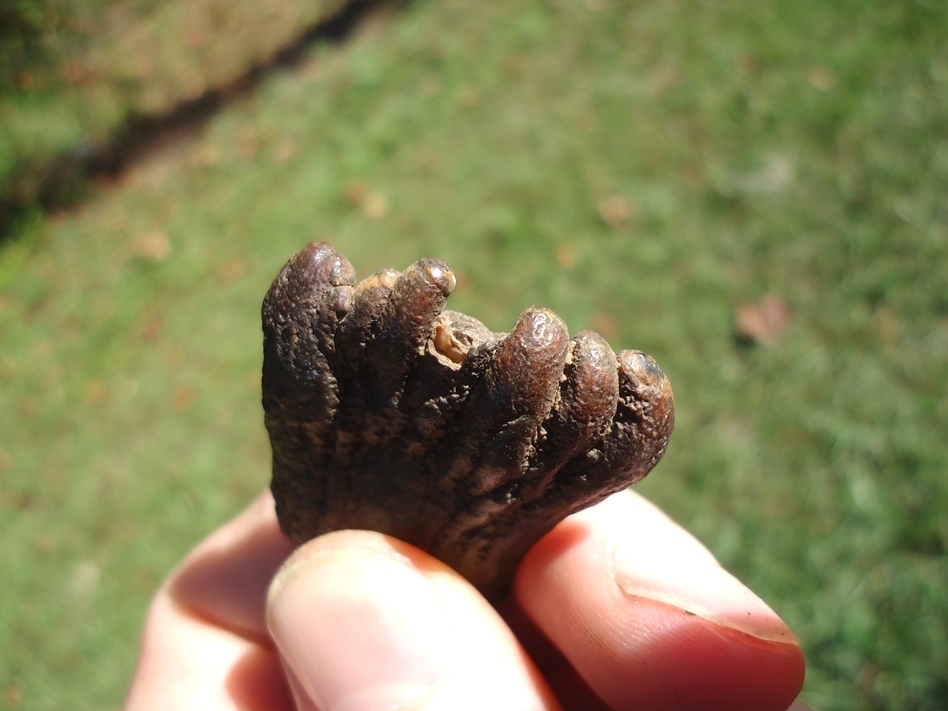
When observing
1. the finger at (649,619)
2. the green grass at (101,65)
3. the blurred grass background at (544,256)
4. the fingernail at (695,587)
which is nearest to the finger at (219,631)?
the finger at (649,619)

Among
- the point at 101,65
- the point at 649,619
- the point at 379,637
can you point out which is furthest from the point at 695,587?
the point at 101,65

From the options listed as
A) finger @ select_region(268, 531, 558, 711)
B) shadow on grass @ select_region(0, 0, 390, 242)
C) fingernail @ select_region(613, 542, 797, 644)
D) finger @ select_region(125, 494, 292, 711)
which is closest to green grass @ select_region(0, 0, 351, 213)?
shadow on grass @ select_region(0, 0, 390, 242)

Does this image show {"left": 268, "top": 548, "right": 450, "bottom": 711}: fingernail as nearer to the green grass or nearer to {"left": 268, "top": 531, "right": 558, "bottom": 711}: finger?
{"left": 268, "top": 531, "right": 558, "bottom": 711}: finger

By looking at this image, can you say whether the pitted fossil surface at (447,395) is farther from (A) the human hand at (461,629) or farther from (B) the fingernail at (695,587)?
(B) the fingernail at (695,587)

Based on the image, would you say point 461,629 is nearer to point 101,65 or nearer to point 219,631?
point 219,631

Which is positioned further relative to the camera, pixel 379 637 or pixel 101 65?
pixel 101 65

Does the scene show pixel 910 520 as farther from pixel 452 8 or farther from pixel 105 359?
pixel 452 8

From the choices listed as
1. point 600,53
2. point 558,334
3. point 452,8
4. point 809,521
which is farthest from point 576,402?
point 452,8
